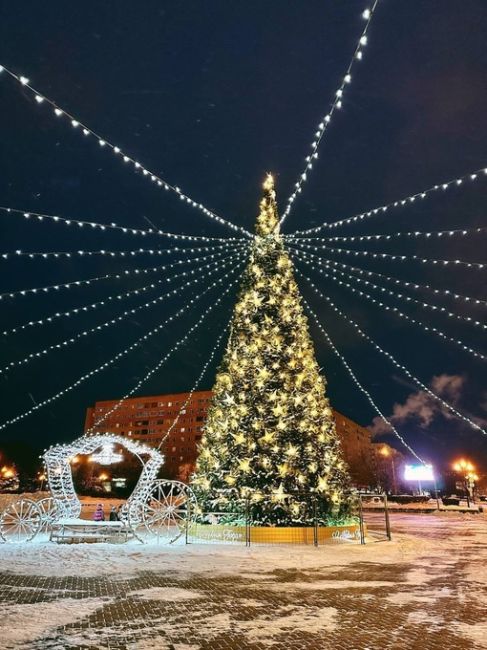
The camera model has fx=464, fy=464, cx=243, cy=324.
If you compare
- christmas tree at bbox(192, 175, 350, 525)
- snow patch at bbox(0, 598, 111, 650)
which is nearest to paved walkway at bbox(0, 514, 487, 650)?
snow patch at bbox(0, 598, 111, 650)

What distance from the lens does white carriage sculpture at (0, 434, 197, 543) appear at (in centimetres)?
1255

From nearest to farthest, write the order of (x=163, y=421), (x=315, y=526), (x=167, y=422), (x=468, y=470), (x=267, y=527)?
(x=315, y=526), (x=267, y=527), (x=468, y=470), (x=167, y=422), (x=163, y=421)

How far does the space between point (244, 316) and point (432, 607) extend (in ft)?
32.1

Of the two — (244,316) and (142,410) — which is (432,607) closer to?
(244,316)

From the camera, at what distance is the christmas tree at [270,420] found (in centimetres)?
1269

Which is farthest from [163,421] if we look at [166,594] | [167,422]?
[166,594]

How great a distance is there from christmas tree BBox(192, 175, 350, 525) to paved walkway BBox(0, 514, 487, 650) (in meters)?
4.03

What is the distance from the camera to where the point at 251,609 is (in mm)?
5578

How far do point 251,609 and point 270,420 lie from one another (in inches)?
298

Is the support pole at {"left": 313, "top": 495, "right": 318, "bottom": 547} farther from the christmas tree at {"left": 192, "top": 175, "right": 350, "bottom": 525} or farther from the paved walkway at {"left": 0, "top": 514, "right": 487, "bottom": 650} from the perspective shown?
the paved walkway at {"left": 0, "top": 514, "right": 487, "bottom": 650}

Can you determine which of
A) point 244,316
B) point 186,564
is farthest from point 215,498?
point 244,316

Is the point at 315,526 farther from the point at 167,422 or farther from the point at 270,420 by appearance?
the point at 167,422

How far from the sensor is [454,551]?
11281 mm

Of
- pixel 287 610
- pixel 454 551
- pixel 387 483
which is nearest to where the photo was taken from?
pixel 287 610
